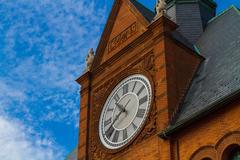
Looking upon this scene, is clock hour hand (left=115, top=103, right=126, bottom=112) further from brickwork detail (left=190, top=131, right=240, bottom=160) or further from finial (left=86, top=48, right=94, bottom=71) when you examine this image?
brickwork detail (left=190, top=131, right=240, bottom=160)

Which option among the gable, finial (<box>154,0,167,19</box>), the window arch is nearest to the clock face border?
the gable

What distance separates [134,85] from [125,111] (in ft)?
3.39

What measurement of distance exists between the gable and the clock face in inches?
78.2

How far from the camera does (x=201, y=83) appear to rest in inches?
850

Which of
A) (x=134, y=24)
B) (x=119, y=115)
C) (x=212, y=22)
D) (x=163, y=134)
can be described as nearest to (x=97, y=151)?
(x=119, y=115)

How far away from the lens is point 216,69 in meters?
21.5

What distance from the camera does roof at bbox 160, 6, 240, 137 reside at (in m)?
19.7

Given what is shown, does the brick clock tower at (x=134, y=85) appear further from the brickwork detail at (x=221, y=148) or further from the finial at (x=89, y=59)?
the brickwork detail at (x=221, y=148)

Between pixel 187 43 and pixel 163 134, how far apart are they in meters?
5.14

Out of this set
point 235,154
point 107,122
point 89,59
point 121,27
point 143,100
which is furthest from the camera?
point 89,59

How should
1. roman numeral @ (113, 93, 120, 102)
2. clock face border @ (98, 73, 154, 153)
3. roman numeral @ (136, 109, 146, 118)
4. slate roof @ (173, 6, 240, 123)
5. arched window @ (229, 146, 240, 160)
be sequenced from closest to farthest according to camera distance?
arched window @ (229, 146, 240, 160), slate roof @ (173, 6, 240, 123), clock face border @ (98, 73, 154, 153), roman numeral @ (136, 109, 146, 118), roman numeral @ (113, 93, 120, 102)

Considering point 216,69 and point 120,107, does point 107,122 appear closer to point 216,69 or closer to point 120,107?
point 120,107

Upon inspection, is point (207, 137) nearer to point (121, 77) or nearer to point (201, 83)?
point (201, 83)

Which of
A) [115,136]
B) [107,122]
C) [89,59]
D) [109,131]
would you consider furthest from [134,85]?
[89,59]
